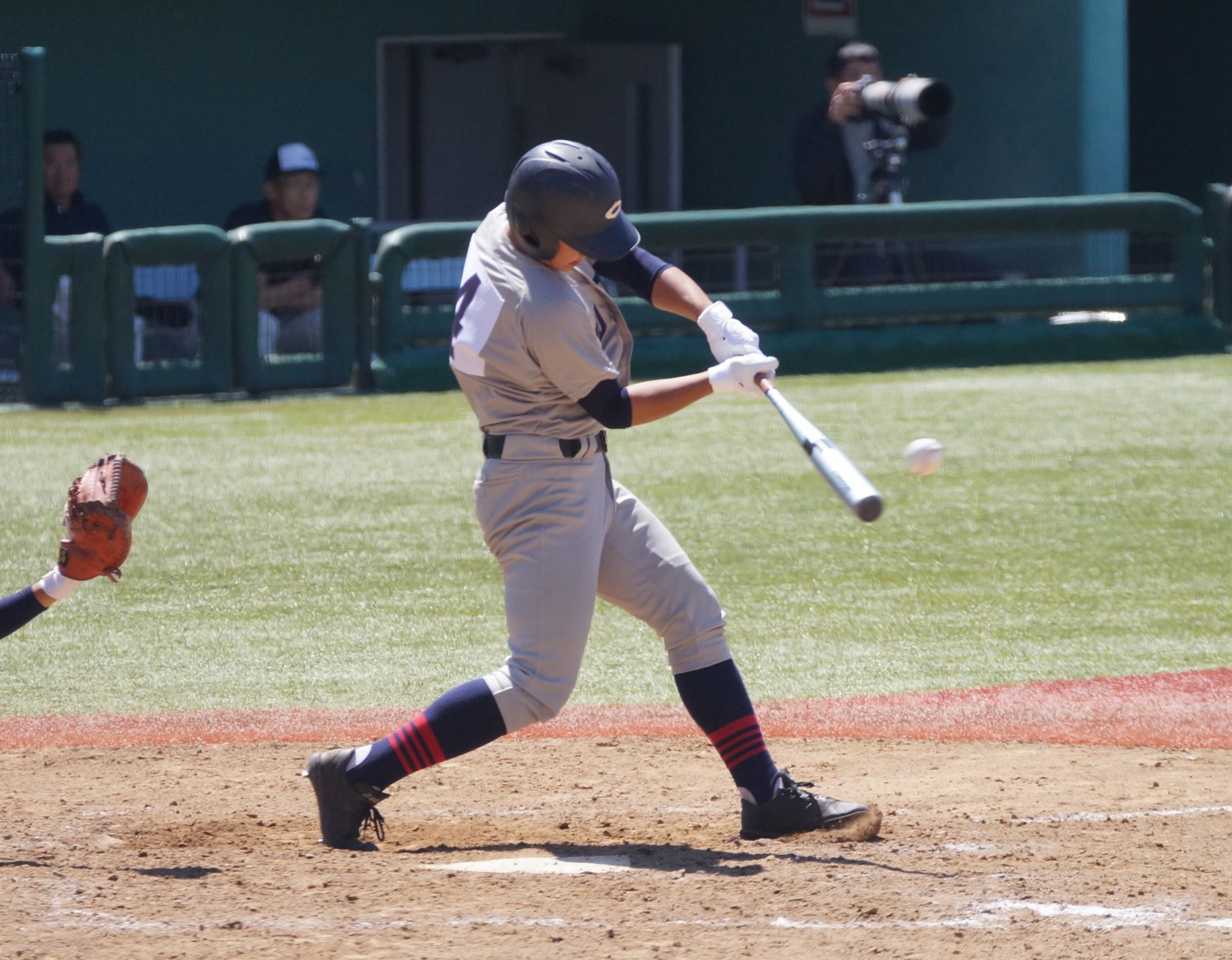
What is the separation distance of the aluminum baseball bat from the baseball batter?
3.3 inches

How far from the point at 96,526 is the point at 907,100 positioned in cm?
822

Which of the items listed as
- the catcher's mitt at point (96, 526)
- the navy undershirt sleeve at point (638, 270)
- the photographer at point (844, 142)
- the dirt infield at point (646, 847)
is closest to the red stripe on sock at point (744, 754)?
the dirt infield at point (646, 847)

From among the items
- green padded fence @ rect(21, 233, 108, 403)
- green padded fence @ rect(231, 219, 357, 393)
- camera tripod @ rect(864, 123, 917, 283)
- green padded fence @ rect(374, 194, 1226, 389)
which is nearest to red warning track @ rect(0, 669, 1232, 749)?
green padded fence @ rect(21, 233, 108, 403)

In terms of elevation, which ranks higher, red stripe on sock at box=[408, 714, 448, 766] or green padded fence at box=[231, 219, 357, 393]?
green padded fence at box=[231, 219, 357, 393]

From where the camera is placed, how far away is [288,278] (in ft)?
37.4

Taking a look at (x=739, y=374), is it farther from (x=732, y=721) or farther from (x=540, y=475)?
(x=732, y=721)

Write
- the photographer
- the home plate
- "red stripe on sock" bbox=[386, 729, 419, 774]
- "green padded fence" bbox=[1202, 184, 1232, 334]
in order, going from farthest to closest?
"green padded fence" bbox=[1202, 184, 1232, 334]
the photographer
"red stripe on sock" bbox=[386, 729, 419, 774]
the home plate

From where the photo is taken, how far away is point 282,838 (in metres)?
4.16

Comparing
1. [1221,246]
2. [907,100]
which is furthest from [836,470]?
[1221,246]

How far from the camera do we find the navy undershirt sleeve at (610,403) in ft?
12.3

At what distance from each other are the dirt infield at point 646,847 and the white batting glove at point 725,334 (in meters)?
1.04

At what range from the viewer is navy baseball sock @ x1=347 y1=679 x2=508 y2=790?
12.7 ft

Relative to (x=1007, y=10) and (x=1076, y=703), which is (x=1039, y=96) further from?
(x=1076, y=703)

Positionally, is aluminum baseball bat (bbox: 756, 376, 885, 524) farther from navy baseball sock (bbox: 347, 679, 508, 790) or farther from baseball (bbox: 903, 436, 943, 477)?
navy baseball sock (bbox: 347, 679, 508, 790)
